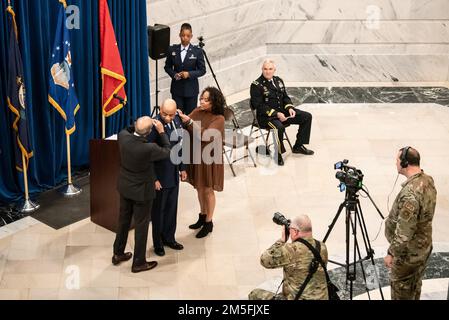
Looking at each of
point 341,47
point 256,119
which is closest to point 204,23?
point 256,119

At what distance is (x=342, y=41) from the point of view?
39.9 ft

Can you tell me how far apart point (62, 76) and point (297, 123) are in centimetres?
304

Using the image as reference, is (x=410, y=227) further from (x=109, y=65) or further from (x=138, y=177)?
(x=109, y=65)

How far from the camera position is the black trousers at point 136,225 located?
664cm

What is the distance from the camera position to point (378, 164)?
30.6 ft

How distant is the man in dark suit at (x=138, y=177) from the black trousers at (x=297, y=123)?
2.74m

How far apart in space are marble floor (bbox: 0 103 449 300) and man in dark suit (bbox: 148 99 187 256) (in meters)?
0.26

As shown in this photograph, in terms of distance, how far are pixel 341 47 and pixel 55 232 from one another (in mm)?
6362

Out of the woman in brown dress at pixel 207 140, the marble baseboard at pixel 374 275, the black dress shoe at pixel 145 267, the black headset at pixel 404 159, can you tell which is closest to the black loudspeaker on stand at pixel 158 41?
the woman in brown dress at pixel 207 140

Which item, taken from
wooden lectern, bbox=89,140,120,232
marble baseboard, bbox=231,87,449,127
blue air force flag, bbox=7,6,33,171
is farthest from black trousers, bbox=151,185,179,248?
marble baseboard, bbox=231,87,449,127

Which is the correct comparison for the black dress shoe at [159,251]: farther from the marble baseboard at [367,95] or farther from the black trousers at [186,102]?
the marble baseboard at [367,95]

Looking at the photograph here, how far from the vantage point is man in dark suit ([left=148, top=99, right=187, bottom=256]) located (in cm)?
673

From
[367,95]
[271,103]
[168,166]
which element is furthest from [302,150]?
[168,166]

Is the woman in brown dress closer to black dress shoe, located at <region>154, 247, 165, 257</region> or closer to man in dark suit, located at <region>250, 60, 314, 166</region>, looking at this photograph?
black dress shoe, located at <region>154, 247, 165, 257</region>
